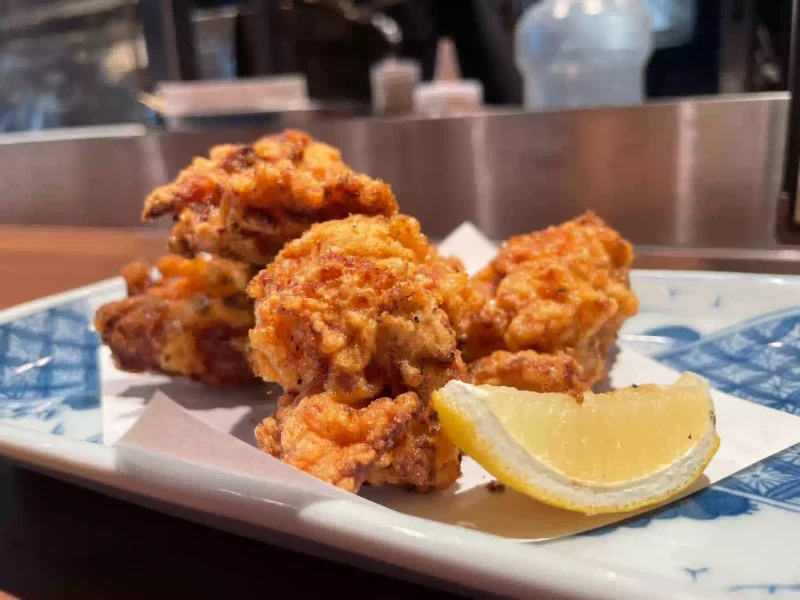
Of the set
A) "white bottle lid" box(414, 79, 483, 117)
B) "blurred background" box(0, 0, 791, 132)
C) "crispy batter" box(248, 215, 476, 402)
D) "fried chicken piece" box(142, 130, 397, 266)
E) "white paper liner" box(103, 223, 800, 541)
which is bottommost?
"white paper liner" box(103, 223, 800, 541)

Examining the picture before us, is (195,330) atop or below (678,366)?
atop

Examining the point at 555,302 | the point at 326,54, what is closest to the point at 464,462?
the point at 555,302

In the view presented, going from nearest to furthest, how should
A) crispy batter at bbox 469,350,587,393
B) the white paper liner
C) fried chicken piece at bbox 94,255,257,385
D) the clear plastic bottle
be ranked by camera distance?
the white paper liner < crispy batter at bbox 469,350,587,393 < fried chicken piece at bbox 94,255,257,385 < the clear plastic bottle

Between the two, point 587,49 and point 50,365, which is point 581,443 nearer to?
point 50,365

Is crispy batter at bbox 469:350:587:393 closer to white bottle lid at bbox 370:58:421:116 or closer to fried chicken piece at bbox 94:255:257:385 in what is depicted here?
fried chicken piece at bbox 94:255:257:385

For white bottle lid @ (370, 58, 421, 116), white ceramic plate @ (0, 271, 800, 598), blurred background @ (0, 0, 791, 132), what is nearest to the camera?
white ceramic plate @ (0, 271, 800, 598)

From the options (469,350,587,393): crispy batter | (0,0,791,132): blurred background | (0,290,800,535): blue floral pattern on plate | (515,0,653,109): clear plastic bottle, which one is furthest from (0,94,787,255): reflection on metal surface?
(469,350,587,393): crispy batter
